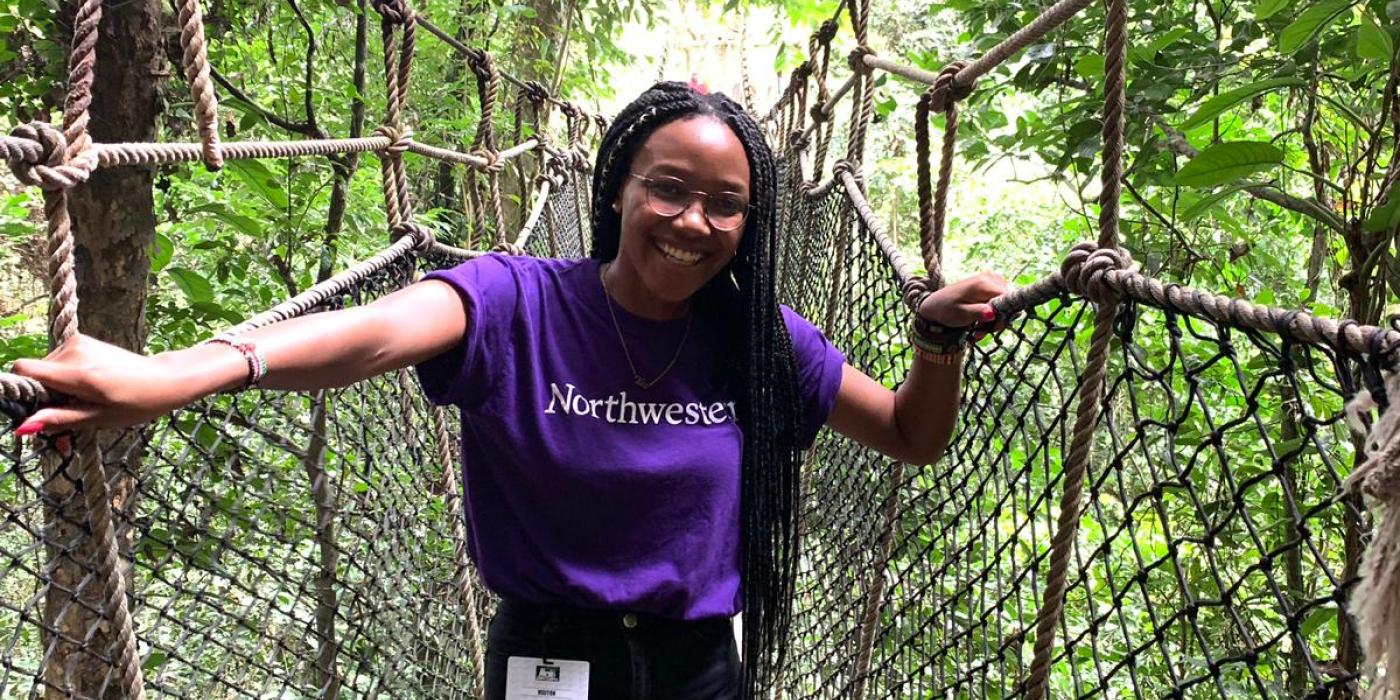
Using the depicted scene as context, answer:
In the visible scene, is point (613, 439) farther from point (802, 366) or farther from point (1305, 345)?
point (1305, 345)

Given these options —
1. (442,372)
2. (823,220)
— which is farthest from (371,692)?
(823,220)

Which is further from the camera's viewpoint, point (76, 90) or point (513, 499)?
point (513, 499)

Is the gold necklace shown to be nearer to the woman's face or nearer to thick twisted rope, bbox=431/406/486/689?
the woman's face

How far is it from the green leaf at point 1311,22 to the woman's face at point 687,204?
598mm

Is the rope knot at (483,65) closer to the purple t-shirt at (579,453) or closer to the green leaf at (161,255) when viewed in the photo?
the green leaf at (161,255)

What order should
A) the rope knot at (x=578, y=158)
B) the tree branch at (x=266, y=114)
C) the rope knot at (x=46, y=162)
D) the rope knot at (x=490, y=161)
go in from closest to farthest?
1. the rope knot at (x=46, y=162)
2. the tree branch at (x=266, y=114)
3. the rope knot at (x=490, y=161)
4. the rope knot at (x=578, y=158)

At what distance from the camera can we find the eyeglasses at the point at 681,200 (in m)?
0.94

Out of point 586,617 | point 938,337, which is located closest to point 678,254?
point 938,337

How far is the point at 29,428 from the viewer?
525 millimetres

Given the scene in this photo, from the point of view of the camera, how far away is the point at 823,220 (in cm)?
245

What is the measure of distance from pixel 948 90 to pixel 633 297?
1.35 feet

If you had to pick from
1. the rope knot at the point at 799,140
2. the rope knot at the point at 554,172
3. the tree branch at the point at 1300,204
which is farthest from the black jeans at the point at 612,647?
the rope knot at the point at 799,140

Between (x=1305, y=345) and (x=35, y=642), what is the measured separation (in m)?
2.65

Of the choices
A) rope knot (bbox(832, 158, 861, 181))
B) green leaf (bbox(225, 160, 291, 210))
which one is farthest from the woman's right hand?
rope knot (bbox(832, 158, 861, 181))
